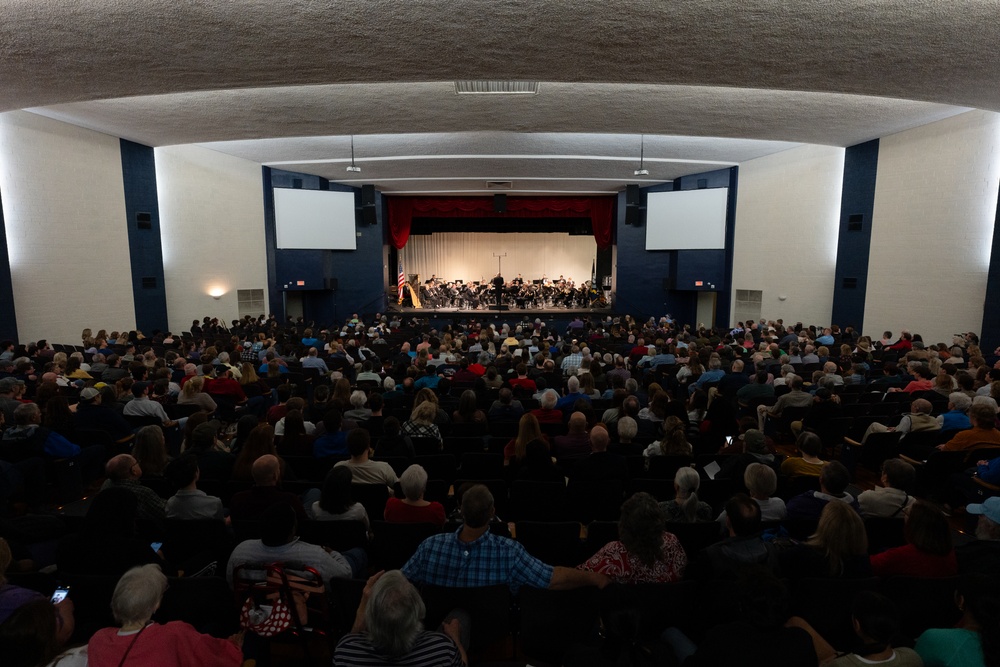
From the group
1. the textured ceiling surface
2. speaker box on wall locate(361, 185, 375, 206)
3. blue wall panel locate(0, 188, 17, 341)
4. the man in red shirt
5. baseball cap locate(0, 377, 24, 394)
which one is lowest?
the man in red shirt

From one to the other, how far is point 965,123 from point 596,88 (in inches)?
272

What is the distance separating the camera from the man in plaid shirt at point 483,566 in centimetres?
243

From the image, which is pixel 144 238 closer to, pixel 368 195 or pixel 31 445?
pixel 368 195

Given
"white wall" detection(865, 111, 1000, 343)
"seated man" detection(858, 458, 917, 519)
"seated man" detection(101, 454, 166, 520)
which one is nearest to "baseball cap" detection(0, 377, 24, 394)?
"seated man" detection(101, 454, 166, 520)

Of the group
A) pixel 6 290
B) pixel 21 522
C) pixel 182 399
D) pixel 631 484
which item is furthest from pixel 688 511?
pixel 6 290

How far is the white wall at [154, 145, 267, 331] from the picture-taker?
13719 mm

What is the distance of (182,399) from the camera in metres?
Result: 5.99

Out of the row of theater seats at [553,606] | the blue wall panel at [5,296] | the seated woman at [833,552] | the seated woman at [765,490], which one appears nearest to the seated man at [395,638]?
the row of theater seats at [553,606]

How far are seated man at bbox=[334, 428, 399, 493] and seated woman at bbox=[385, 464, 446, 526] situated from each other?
571 millimetres

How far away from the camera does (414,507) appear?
316 cm

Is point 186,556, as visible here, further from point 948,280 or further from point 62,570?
point 948,280

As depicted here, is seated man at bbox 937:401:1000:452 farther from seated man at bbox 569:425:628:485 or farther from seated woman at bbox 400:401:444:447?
seated woman at bbox 400:401:444:447

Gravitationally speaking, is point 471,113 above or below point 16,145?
above

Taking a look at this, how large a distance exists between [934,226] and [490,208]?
14.3 m
